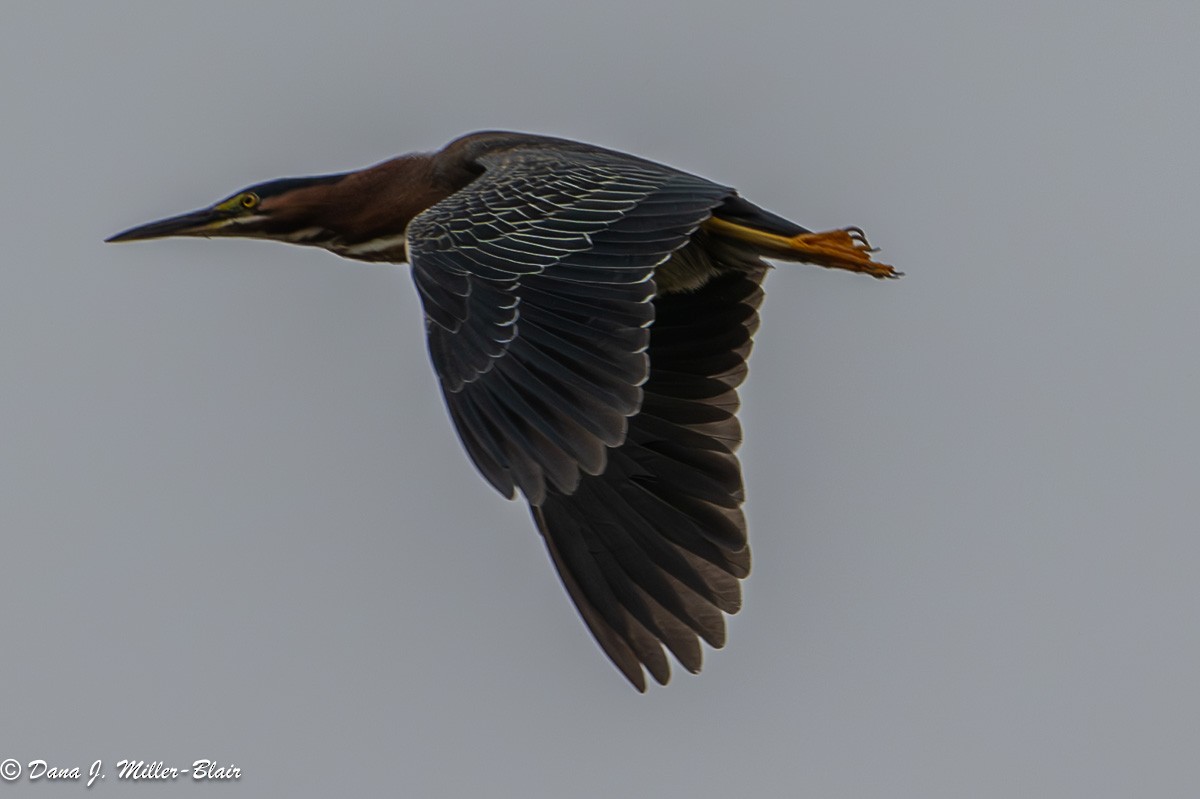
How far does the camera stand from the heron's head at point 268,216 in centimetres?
987

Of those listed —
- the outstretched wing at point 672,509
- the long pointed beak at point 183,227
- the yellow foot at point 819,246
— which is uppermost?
the yellow foot at point 819,246

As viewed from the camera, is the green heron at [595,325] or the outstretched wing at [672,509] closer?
the green heron at [595,325]

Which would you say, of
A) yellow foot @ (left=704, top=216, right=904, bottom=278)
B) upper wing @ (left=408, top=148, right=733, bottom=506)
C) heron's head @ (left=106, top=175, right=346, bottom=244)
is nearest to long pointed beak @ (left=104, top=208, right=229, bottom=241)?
heron's head @ (left=106, top=175, right=346, bottom=244)

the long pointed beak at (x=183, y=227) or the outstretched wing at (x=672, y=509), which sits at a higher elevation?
the long pointed beak at (x=183, y=227)

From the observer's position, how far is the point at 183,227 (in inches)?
393

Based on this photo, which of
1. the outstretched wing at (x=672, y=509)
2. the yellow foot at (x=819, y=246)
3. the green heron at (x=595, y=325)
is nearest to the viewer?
the green heron at (x=595, y=325)

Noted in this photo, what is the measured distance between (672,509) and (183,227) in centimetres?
300

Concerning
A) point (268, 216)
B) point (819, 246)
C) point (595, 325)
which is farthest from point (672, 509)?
point (268, 216)

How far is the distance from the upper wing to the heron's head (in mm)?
1392

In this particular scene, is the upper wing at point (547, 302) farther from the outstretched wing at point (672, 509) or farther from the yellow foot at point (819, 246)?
the outstretched wing at point (672, 509)

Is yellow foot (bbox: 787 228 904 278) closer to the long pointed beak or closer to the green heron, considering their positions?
the green heron

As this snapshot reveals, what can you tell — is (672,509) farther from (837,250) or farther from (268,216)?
(268,216)


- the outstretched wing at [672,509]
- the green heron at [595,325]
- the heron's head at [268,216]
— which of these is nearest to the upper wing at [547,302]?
the green heron at [595,325]

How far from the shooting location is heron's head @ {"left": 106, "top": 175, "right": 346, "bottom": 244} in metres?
9.87
